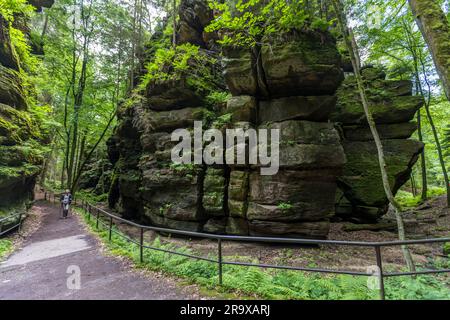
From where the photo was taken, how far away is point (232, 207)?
36.4ft

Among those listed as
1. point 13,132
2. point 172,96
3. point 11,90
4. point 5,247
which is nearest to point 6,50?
point 11,90

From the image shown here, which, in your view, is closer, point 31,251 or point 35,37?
point 31,251

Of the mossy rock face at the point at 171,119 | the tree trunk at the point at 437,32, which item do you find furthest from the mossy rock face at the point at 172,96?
the tree trunk at the point at 437,32

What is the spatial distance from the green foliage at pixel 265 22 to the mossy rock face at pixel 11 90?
11.8 meters

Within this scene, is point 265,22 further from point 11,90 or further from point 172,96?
point 11,90

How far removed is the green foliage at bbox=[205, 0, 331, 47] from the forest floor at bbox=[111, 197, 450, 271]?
9.47 metres

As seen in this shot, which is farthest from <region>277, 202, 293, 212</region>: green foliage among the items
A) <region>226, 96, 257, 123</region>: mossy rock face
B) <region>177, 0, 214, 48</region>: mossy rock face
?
<region>177, 0, 214, 48</region>: mossy rock face

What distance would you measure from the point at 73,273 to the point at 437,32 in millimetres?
9793
